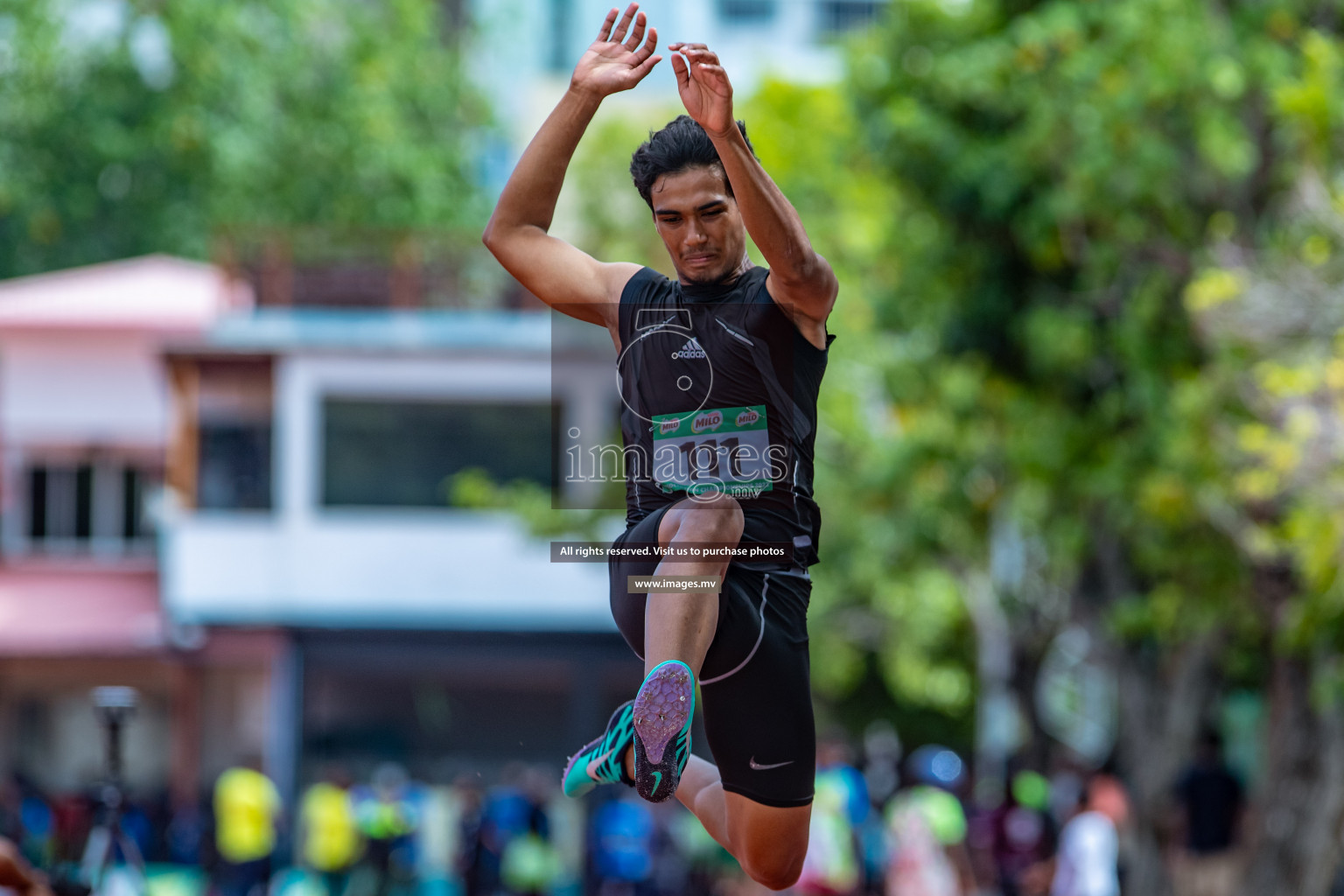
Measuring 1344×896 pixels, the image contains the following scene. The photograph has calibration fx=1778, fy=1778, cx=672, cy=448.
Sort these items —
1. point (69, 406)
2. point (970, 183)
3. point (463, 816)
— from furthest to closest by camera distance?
point (69, 406), point (463, 816), point (970, 183)

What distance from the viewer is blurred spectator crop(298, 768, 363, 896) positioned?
53.4ft

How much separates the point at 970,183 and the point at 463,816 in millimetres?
8088

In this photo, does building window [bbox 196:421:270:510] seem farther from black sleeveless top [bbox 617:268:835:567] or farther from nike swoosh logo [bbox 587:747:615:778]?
black sleeveless top [bbox 617:268:835:567]

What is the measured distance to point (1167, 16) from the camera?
11.2 meters

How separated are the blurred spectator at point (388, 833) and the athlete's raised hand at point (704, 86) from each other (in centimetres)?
1411

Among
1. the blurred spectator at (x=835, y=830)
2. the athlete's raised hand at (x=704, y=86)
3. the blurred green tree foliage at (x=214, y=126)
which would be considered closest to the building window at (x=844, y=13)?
the blurred green tree foliage at (x=214, y=126)

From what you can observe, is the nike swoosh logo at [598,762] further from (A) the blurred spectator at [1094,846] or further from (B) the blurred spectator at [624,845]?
(B) the blurred spectator at [624,845]

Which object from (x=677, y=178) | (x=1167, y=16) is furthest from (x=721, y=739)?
(x=1167, y=16)

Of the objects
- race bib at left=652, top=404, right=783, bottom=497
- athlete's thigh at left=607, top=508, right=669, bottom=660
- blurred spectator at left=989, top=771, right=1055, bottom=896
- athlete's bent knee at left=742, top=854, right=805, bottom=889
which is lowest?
blurred spectator at left=989, top=771, right=1055, bottom=896

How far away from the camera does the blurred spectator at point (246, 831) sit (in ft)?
50.5

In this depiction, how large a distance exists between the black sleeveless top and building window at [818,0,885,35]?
34.4 m

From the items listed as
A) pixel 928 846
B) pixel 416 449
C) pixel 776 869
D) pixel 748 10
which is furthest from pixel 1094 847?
pixel 748 10

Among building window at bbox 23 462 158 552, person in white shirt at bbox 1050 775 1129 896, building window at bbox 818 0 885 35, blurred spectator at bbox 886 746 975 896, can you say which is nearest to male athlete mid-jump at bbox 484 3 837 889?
person in white shirt at bbox 1050 775 1129 896

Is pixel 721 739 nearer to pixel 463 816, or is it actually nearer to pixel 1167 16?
pixel 1167 16
